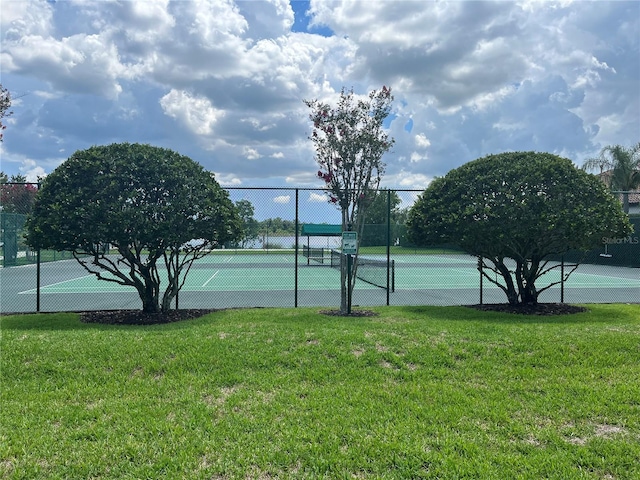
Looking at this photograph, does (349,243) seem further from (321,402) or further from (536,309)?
(321,402)

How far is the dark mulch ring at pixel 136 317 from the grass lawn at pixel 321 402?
115cm

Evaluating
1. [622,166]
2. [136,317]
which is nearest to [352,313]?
[136,317]

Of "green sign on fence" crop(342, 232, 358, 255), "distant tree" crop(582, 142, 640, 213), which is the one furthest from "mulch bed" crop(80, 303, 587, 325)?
"distant tree" crop(582, 142, 640, 213)

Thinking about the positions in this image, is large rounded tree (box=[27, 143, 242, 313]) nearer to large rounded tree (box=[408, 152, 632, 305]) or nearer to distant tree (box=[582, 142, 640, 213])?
large rounded tree (box=[408, 152, 632, 305])

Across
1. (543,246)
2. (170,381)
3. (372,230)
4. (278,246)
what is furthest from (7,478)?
(372,230)

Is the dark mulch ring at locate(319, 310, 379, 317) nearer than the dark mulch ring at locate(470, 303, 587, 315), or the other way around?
the dark mulch ring at locate(319, 310, 379, 317)

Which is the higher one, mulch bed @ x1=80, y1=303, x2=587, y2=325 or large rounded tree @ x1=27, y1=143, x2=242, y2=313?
large rounded tree @ x1=27, y1=143, x2=242, y2=313

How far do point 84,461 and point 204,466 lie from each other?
35.5 inches

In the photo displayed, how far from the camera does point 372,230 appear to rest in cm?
3128

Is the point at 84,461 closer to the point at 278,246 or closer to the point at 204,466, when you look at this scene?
the point at 204,466

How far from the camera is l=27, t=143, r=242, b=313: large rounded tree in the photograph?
739 cm

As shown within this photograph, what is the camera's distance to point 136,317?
8258mm

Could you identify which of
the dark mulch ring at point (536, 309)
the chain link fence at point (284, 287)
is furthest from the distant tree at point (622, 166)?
the dark mulch ring at point (536, 309)

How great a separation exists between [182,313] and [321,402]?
5.15 metres
